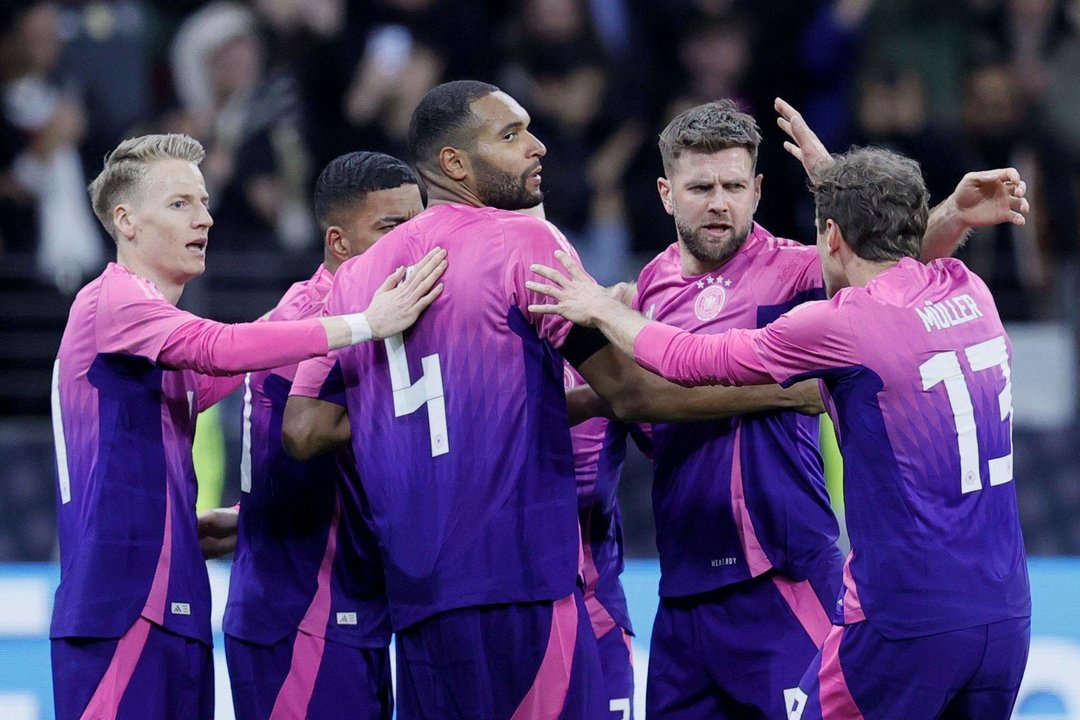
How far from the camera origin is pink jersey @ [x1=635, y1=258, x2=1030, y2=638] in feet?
14.8

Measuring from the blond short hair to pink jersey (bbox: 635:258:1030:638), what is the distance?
214cm

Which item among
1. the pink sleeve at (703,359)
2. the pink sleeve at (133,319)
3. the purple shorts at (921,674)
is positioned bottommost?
the purple shorts at (921,674)

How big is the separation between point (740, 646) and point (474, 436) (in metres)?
1.42

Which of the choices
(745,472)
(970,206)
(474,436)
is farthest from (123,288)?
(970,206)

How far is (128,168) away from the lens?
17.3 feet

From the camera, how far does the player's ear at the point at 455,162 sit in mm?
4785

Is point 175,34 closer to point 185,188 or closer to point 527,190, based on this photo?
point 185,188

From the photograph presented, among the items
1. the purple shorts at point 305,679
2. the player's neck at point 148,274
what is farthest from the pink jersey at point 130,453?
the purple shorts at point 305,679

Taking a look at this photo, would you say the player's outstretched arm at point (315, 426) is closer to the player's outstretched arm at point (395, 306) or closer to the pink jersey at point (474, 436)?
the pink jersey at point (474, 436)

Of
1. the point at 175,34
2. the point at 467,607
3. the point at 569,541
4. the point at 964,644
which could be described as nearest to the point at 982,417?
the point at 964,644

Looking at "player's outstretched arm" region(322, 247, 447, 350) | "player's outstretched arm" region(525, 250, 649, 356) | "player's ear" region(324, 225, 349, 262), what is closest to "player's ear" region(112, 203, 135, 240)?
"player's ear" region(324, 225, 349, 262)

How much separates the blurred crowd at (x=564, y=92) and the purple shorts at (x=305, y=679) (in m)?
5.17

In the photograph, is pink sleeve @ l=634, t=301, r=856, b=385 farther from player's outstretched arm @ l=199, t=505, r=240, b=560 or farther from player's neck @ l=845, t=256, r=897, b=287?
player's outstretched arm @ l=199, t=505, r=240, b=560

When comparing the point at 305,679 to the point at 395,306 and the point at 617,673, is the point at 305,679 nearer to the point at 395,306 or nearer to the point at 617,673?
the point at 617,673
